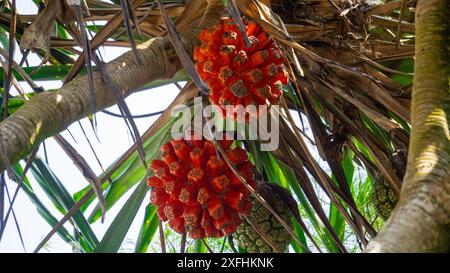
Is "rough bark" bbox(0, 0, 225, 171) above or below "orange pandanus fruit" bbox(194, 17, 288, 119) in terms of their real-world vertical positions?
below

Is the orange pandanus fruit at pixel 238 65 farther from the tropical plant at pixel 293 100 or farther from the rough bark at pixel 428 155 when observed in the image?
the rough bark at pixel 428 155

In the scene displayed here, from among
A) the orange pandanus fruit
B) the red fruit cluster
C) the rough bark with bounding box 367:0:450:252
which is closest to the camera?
the rough bark with bounding box 367:0:450:252

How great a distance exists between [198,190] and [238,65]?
1.13 feet

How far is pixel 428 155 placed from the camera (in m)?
0.82

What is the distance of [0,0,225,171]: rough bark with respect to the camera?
0.95 meters

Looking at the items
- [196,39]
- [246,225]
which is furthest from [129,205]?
[196,39]

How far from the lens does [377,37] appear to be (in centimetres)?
208

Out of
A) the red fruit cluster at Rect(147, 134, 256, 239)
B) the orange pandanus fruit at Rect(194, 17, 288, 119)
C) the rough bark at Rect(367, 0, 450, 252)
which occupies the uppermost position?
the orange pandanus fruit at Rect(194, 17, 288, 119)

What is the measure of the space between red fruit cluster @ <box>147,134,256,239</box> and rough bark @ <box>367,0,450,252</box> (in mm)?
701

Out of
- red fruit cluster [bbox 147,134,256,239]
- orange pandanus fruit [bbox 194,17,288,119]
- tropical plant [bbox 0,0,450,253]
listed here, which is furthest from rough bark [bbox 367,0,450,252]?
red fruit cluster [bbox 147,134,256,239]

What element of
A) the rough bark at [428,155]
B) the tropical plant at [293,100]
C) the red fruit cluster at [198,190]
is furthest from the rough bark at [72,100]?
the rough bark at [428,155]

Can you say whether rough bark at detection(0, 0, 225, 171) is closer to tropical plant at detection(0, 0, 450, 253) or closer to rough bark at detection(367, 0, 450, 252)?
tropical plant at detection(0, 0, 450, 253)

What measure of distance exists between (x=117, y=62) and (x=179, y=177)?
491mm
